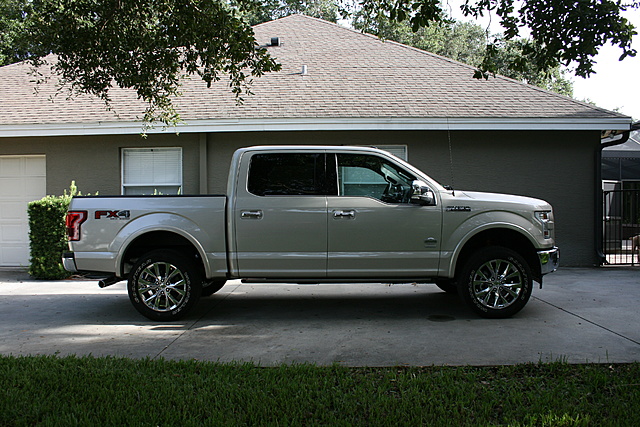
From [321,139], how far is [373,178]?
202 inches

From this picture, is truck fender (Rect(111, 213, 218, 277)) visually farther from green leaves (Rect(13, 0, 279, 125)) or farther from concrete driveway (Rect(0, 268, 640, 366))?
green leaves (Rect(13, 0, 279, 125))

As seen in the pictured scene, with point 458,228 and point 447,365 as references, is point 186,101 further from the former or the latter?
point 447,365

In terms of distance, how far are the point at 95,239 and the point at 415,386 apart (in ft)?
14.5

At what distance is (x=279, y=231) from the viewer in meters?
6.64

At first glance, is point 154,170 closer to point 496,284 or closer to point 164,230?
point 164,230

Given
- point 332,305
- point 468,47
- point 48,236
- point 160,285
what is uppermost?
→ point 468,47

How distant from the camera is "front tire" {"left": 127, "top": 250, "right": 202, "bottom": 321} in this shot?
667 centimetres

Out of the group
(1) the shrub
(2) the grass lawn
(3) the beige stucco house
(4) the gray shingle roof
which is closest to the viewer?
(2) the grass lawn

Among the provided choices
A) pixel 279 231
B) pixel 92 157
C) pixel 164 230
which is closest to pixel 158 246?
pixel 164 230

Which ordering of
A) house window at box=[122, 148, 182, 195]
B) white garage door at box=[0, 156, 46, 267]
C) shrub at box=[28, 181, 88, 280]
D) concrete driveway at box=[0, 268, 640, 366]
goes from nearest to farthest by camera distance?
concrete driveway at box=[0, 268, 640, 366] < shrub at box=[28, 181, 88, 280] < house window at box=[122, 148, 182, 195] < white garage door at box=[0, 156, 46, 267]

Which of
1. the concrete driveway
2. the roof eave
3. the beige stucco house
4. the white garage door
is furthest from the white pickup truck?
the white garage door

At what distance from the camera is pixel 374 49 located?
593 inches

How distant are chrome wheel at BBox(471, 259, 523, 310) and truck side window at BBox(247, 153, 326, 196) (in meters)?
2.19

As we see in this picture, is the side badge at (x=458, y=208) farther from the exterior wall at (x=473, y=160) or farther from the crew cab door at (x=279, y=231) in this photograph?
the exterior wall at (x=473, y=160)
